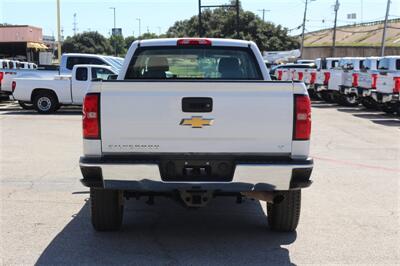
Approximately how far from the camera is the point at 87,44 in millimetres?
106688

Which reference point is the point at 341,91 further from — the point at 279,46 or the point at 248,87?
the point at 279,46

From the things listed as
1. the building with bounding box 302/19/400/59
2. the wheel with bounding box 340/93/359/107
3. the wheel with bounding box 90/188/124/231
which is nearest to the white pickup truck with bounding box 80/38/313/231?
the wheel with bounding box 90/188/124/231

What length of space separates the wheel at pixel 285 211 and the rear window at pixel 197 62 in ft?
5.43

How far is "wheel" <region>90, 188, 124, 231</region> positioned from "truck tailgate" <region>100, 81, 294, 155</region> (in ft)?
2.33

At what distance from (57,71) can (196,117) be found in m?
17.0

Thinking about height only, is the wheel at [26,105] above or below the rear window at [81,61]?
below

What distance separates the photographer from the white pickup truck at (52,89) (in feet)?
60.3

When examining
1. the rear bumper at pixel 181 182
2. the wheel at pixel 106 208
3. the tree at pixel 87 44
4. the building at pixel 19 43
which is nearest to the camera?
the rear bumper at pixel 181 182

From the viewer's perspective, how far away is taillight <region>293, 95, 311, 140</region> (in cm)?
465

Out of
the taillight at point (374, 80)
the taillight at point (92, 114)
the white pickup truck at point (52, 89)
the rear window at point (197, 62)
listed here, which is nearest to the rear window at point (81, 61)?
the white pickup truck at point (52, 89)

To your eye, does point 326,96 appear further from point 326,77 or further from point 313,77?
point 326,77

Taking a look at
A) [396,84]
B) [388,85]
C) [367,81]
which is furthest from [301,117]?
[367,81]

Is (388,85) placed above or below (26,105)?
above

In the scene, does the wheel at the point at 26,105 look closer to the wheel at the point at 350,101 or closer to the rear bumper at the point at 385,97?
the rear bumper at the point at 385,97
